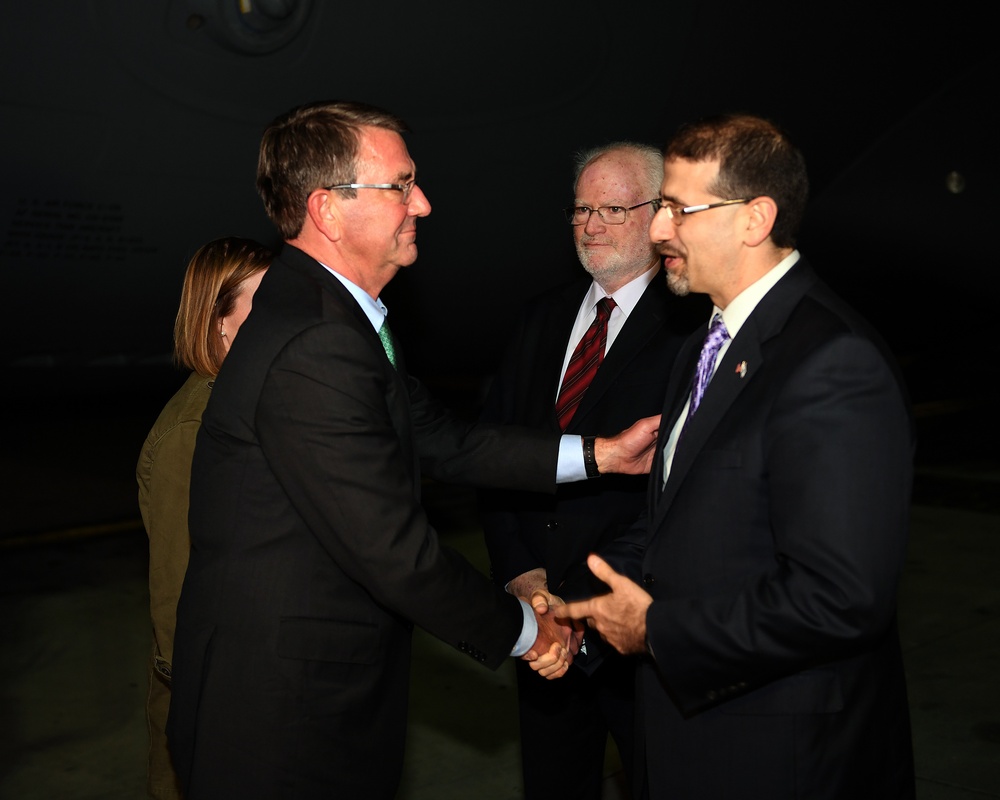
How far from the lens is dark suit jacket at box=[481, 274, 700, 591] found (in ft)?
9.41

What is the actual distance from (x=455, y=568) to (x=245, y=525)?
40 cm

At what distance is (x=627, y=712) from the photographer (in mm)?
2855

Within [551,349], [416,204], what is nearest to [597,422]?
[551,349]

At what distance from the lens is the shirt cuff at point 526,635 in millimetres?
2318

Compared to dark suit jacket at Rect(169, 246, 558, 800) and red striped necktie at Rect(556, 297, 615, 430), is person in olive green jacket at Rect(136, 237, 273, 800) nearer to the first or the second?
dark suit jacket at Rect(169, 246, 558, 800)

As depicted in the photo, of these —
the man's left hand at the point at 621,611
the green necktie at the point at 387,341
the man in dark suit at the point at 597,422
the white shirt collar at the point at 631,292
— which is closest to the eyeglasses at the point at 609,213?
the man in dark suit at the point at 597,422

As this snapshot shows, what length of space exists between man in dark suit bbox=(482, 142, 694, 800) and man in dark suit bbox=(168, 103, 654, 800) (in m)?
0.77

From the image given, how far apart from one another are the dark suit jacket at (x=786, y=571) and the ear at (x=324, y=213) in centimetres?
78

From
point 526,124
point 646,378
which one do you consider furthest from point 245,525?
point 526,124

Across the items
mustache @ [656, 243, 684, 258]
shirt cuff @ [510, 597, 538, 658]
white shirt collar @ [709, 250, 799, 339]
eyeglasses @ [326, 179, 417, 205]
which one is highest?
eyeglasses @ [326, 179, 417, 205]

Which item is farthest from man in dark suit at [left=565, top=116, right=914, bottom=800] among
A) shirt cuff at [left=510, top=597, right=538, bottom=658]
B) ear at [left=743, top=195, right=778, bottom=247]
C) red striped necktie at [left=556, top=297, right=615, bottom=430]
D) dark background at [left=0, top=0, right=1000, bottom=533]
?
dark background at [left=0, top=0, right=1000, bottom=533]

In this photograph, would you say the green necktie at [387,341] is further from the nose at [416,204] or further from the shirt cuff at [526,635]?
the shirt cuff at [526,635]

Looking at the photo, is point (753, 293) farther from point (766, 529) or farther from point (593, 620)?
point (593, 620)

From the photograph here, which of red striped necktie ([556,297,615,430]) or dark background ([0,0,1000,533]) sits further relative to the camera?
dark background ([0,0,1000,533])
